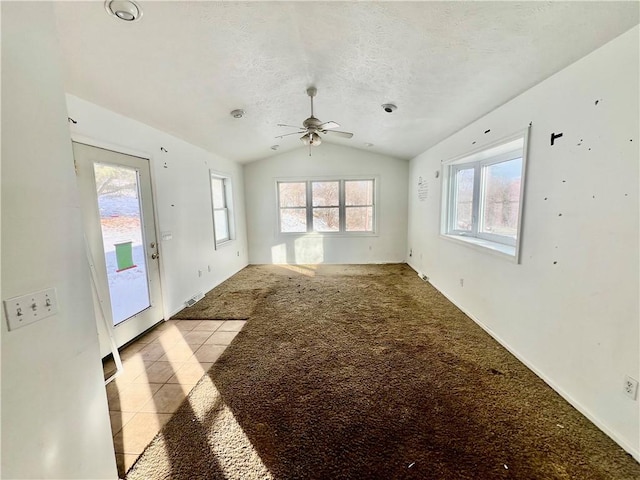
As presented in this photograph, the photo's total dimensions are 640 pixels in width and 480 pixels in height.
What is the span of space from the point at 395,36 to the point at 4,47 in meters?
2.00

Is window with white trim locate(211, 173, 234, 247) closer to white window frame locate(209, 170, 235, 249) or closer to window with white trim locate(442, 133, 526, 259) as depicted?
white window frame locate(209, 170, 235, 249)

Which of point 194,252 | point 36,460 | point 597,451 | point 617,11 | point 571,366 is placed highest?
point 617,11

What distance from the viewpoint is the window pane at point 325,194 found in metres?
6.22

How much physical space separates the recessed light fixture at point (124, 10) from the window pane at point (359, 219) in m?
5.02

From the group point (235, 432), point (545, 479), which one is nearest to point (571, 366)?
point (545, 479)

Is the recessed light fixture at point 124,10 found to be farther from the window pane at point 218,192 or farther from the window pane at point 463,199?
the window pane at point 463,199

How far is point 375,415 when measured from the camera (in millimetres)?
1828

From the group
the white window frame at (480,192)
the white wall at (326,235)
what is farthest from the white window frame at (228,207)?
the white window frame at (480,192)

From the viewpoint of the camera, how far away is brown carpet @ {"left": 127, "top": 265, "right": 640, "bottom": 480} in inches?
57.9

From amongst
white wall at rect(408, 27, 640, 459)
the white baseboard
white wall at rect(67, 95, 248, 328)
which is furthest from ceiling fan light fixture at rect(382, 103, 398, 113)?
white wall at rect(67, 95, 248, 328)

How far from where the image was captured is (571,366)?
1909mm

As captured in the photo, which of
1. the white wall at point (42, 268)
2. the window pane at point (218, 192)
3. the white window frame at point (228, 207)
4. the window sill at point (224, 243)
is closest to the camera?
the white wall at point (42, 268)

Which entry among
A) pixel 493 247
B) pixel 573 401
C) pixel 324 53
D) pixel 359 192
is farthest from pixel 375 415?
pixel 359 192

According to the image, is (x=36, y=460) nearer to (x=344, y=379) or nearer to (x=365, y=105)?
(x=344, y=379)
